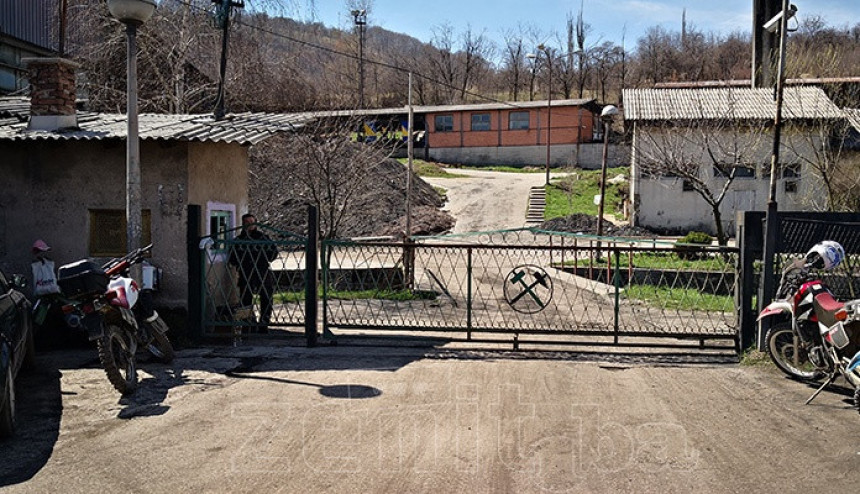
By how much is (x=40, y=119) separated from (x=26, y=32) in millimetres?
15483

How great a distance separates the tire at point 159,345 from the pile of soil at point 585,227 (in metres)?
20.4

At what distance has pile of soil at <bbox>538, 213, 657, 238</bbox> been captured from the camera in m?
26.9

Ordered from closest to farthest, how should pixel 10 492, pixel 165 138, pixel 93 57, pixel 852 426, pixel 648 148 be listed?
pixel 10 492, pixel 852 426, pixel 165 138, pixel 93 57, pixel 648 148

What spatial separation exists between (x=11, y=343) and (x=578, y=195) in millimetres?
29932

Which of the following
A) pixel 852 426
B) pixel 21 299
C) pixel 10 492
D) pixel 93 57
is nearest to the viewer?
pixel 10 492

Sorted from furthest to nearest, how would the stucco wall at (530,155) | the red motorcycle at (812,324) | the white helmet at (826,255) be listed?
1. the stucco wall at (530,155)
2. the white helmet at (826,255)
3. the red motorcycle at (812,324)

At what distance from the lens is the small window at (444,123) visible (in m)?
46.7

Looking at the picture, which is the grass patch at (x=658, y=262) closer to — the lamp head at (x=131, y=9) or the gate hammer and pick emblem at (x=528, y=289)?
the gate hammer and pick emblem at (x=528, y=289)

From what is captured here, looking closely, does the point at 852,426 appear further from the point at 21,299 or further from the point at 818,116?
the point at 818,116

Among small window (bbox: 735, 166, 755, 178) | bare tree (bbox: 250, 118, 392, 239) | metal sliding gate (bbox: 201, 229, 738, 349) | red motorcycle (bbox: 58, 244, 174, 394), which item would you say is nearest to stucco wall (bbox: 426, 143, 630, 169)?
small window (bbox: 735, 166, 755, 178)

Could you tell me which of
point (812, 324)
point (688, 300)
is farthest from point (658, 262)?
point (812, 324)

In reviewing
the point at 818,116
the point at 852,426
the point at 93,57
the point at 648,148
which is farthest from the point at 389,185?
the point at 852,426

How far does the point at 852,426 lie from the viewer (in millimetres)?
5883

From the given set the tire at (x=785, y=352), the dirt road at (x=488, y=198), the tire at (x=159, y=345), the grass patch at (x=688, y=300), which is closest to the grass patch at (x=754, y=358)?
the tire at (x=785, y=352)
